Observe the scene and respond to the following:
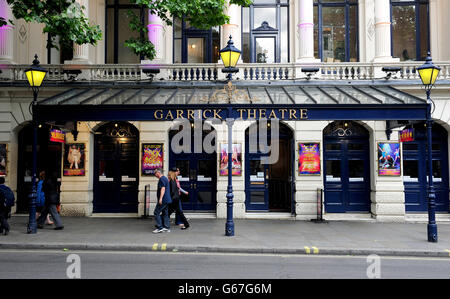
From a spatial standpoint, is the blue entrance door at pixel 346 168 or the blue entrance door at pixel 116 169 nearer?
the blue entrance door at pixel 346 168

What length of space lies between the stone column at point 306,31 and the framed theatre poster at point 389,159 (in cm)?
486

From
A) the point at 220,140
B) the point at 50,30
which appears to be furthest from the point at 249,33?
the point at 50,30

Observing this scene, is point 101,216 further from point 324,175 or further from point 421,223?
point 421,223

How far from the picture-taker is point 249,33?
15.4 m

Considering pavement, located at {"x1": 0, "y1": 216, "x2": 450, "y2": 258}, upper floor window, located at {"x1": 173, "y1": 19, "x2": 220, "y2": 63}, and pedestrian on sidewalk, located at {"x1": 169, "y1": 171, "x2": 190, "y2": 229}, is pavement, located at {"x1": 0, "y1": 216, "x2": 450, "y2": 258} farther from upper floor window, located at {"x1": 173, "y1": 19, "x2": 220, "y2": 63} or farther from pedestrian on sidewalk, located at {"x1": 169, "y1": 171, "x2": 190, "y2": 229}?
upper floor window, located at {"x1": 173, "y1": 19, "x2": 220, "y2": 63}

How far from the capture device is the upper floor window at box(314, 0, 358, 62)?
15.3 meters

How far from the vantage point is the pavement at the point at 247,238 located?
28.1 ft

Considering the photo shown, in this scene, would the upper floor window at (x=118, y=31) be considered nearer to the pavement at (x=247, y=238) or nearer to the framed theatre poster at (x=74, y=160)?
the framed theatre poster at (x=74, y=160)

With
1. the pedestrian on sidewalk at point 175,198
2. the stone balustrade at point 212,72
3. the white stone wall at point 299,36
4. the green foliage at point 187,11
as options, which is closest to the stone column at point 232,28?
the white stone wall at point 299,36

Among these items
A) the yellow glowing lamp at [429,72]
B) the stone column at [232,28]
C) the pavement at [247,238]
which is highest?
the stone column at [232,28]

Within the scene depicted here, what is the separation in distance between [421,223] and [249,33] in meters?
11.2

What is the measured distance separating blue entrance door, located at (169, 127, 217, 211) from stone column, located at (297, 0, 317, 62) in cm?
559

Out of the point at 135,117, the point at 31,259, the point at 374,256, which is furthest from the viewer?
the point at 135,117

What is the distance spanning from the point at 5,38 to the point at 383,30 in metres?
16.7
